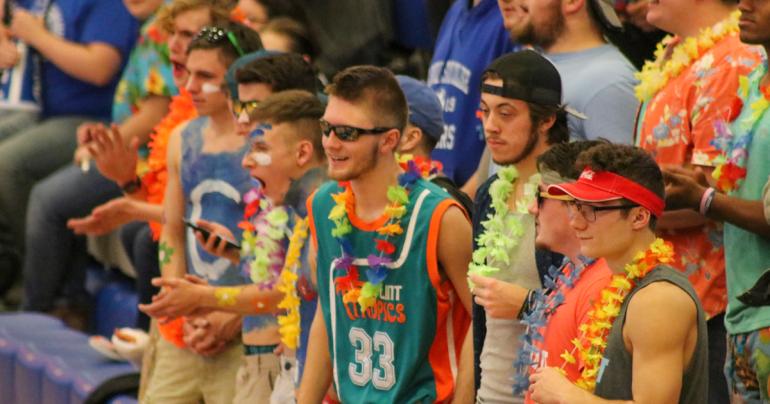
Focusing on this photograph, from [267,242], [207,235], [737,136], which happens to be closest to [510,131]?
[737,136]

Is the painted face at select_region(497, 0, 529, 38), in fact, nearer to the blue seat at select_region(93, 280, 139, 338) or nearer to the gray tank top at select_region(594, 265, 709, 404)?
the gray tank top at select_region(594, 265, 709, 404)

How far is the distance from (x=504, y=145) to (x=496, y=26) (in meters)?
1.60

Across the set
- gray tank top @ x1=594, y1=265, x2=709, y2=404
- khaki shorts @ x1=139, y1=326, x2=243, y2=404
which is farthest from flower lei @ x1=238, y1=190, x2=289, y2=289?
gray tank top @ x1=594, y1=265, x2=709, y2=404

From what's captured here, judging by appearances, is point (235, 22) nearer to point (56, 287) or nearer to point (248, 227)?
point (248, 227)

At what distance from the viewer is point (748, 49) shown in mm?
4078

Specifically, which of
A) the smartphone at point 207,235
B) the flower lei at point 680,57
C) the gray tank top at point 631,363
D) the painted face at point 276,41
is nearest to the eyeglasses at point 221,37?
the painted face at point 276,41

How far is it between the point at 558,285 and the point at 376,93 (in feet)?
2.92

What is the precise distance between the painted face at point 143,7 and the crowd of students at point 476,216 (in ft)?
4.51

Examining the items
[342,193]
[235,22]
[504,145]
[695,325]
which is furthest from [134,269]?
[695,325]

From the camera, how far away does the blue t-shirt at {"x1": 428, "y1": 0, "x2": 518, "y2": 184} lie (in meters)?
5.37

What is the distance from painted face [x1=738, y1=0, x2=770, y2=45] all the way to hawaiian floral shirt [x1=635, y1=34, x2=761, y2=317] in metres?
0.26

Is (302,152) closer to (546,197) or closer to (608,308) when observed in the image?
(546,197)

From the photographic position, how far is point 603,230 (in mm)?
3293

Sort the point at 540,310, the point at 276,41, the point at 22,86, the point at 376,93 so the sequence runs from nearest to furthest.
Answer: the point at 540,310, the point at 376,93, the point at 276,41, the point at 22,86
